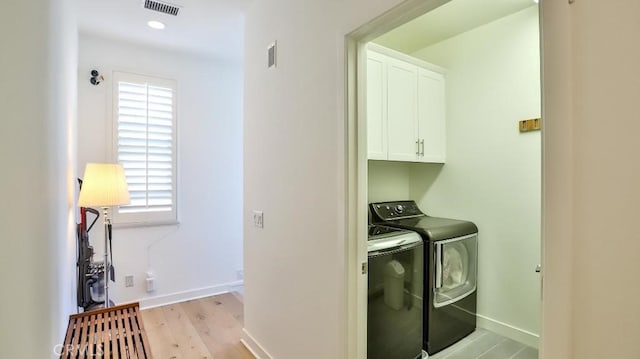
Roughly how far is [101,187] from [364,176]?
6.88 ft

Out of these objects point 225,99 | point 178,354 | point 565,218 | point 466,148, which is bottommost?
point 178,354

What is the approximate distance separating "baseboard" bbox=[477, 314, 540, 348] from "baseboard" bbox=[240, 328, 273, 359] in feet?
6.31

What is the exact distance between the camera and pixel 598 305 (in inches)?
33.6

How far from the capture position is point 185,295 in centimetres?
370

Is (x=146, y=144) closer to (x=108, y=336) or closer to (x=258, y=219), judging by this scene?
(x=258, y=219)

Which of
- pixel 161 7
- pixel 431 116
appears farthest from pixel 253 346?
pixel 161 7

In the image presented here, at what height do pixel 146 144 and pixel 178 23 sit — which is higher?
pixel 178 23

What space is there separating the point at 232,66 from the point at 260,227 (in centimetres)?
242

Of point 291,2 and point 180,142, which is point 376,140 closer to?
point 291,2

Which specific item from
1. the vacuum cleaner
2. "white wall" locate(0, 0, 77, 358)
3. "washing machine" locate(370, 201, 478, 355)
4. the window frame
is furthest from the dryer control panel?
the vacuum cleaner

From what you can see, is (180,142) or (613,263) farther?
(180,142)

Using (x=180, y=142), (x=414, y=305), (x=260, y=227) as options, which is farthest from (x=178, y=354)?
(x=180, y=142)

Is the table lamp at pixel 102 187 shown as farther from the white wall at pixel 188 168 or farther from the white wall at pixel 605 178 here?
the white wall at pixel 605 178

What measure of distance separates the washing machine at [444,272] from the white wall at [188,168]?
2092 millimetres
